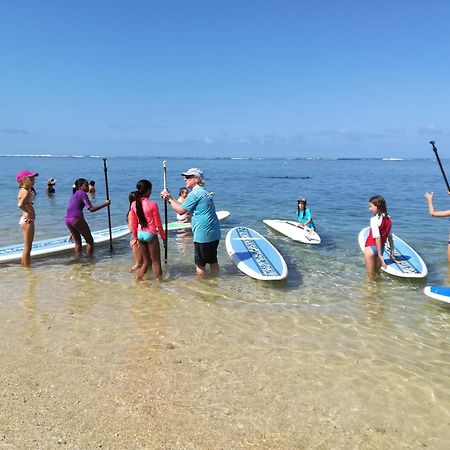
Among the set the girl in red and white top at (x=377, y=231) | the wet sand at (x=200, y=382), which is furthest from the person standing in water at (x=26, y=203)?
the girl in red and white top at (x=377, y=231)

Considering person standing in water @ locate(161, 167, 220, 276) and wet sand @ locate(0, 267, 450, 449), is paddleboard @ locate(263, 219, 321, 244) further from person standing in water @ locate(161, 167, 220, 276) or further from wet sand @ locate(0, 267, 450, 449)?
wet sand @ locate(0, 267, 450, 449)

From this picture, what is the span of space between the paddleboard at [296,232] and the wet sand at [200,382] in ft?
17.6

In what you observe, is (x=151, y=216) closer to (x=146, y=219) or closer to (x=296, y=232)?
(x=146, y=219)

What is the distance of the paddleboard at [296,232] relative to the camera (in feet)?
39.1

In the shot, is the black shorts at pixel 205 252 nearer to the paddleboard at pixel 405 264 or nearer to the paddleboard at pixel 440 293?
the paddleboard at pixel 405 264

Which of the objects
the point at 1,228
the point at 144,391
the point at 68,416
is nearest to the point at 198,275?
the point at 144,391

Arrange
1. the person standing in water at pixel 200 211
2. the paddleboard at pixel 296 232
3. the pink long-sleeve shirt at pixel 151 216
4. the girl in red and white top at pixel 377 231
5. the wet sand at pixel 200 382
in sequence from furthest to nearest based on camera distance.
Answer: the paddleboard at pixel 296 232 < the girl in red and white top at pixel 377 231 < the pink long-sleeve shirt at pixel 151 216 < the person standing in water at pixel 200 211 < the wet sand at pixel 200 382

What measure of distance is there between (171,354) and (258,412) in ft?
5.01

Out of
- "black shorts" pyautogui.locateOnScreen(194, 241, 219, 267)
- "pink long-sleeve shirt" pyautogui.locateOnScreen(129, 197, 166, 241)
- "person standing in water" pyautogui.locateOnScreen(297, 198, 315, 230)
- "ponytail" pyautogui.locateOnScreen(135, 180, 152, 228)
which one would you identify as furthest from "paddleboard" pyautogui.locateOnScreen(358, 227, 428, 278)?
"ponytail" pyautogui.locateOnScreen(135, 180, 152, 228)

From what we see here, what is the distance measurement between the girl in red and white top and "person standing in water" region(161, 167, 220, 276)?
305 centimetres

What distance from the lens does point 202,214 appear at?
294 inches

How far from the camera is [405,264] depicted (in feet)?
29.2

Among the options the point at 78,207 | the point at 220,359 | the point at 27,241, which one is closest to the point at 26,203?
the point at 27,241

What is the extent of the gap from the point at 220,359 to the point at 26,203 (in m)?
5.55
